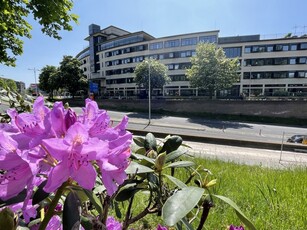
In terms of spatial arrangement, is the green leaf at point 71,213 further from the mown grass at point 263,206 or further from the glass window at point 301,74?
the glass window at point 301,74

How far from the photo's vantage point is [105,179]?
0.55 meters

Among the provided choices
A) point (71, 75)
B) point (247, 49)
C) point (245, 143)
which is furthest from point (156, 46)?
point (245, 143)

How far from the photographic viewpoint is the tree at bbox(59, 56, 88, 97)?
4462 centimetres

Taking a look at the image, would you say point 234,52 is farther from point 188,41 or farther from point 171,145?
point 171,145

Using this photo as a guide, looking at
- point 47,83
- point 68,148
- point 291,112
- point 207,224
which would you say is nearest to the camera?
point 68,148

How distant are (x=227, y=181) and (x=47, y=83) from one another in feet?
165

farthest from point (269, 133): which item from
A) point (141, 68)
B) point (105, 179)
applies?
point (105, 179)

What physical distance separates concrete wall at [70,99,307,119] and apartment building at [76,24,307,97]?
35.9 ft

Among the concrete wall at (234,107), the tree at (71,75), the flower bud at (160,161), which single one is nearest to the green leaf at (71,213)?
the flower bud at (160,161)

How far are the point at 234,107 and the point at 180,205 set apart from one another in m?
31.9

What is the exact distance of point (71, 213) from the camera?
1.82 ft

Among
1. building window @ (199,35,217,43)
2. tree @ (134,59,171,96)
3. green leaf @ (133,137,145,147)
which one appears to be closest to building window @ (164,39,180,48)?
building window @ (199,35,217,43)

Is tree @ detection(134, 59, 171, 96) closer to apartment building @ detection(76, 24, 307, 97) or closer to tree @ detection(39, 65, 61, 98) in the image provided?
apartment building @ detection(76, 24, 307, 97)

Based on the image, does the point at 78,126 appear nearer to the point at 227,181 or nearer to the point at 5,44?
the point at 227,181
